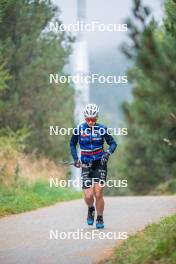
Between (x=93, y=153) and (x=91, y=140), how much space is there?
0.81ft

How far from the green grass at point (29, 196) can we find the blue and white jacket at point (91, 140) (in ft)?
13.6

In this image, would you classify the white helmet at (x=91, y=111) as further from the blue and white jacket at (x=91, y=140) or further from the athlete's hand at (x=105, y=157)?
the athlete's hand at (x=105, y=157)

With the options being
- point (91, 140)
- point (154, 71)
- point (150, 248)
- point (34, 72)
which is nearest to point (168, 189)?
point (34, 72)

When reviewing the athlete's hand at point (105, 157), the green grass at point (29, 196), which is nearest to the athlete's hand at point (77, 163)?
the athlete's hand at point (105, 157)

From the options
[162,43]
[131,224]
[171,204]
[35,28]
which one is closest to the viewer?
[162,43]

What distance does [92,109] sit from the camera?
1145 centimetres

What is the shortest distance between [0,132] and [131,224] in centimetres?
1014

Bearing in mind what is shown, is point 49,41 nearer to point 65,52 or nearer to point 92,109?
point 65,52

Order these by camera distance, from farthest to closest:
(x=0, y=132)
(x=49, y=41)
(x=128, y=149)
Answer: (x=128, y=149) → (x=49, y=41) → (x=0, y=132)

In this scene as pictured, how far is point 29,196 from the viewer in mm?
17891

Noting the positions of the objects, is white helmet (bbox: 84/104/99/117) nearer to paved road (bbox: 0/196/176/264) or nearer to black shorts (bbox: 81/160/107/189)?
black shorts (bbox: 81/160/107/189)

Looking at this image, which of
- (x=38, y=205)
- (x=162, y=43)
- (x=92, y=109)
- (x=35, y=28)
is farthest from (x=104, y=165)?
(x=35, y=28)


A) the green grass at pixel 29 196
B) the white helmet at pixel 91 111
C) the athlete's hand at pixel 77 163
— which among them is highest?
the green grass at pixel 29 196

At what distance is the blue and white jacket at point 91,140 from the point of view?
1161 centimetres
